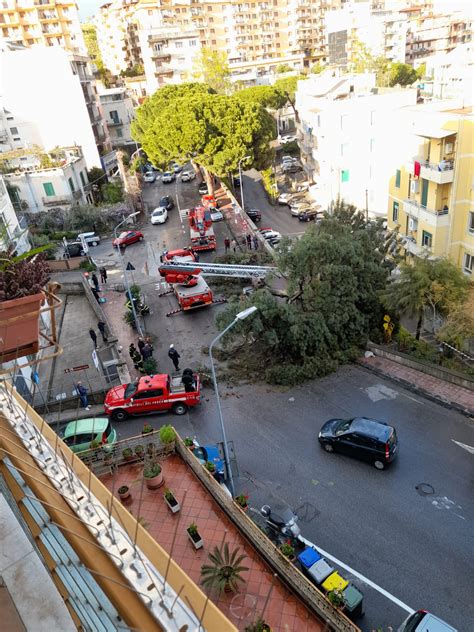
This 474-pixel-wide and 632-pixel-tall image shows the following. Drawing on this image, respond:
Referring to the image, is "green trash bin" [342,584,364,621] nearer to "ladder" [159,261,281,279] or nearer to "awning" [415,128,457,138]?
"ladder" [159,261,281,279]

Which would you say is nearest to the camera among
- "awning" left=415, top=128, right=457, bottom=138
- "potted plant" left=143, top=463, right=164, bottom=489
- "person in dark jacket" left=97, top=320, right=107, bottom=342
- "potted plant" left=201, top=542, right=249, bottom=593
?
"potted plant" left=201, top=542, right=249, bottom=593

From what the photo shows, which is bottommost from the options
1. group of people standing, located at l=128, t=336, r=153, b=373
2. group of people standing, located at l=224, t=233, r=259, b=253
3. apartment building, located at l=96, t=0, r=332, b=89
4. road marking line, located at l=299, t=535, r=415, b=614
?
group of people standing, located at l=224, t=233, r=259, b=253

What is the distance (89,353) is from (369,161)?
26.4 metres

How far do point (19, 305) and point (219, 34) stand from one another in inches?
4390

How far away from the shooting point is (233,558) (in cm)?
1019

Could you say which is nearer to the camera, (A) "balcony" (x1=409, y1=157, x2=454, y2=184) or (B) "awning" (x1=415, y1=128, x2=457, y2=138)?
(B) "awning" (x1=415, y1=128, x2=457, y2=138)

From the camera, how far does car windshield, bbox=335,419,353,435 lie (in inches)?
573

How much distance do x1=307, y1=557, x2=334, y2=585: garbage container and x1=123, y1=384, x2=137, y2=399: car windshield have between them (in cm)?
904

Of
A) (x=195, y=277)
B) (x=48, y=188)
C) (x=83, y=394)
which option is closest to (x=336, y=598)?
(x=83, y=394)

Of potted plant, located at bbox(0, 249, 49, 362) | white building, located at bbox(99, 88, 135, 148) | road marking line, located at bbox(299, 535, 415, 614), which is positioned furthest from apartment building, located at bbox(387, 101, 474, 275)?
white building, located at bbox(99, 88, 135, 148)

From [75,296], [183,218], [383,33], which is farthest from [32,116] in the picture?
[383,33]

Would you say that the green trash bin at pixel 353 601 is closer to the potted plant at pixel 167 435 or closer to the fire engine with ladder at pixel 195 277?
the potted plant at pixel 167 435

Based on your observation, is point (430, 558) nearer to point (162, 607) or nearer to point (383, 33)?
point (162, 607)

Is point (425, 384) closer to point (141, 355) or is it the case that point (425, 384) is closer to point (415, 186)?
Answer: point (141, 355)
